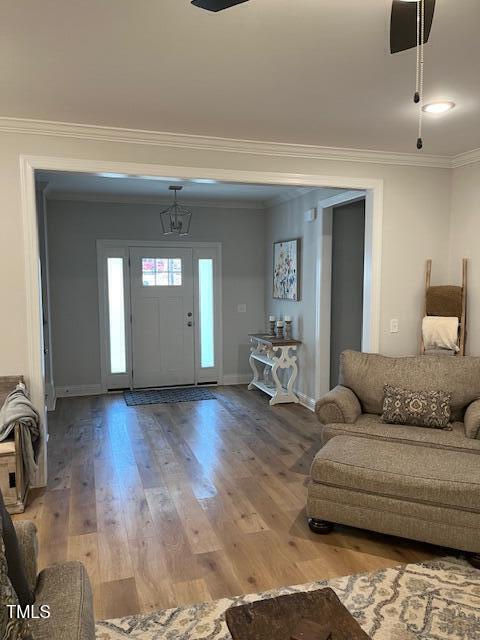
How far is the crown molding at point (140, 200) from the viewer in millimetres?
5999

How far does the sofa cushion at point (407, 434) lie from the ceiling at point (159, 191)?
2.56 m

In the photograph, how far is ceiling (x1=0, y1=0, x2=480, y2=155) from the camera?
73.8 inches

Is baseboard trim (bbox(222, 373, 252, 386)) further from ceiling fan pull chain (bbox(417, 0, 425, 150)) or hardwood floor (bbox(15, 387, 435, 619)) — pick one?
ceiling fan pull chain (bbox(417, 0, 425, 150))

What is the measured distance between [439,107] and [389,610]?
2.75 metres

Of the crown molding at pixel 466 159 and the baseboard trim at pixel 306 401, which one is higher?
the crown molding at pixel 466 159

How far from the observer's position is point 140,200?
6.33 m

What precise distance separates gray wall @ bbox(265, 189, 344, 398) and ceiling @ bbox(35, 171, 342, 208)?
141 millimetres

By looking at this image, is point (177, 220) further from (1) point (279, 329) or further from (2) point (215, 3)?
(2) point (215, 3)

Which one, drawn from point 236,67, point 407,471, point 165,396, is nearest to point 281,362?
point 165,396

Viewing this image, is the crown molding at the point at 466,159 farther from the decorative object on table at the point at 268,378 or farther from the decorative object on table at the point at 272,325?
the decorative object on table at the point at 268,378

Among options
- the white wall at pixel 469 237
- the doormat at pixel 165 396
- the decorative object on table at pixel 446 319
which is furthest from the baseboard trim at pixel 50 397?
the white wall at pixel 469 237

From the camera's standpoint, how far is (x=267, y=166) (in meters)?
3.73

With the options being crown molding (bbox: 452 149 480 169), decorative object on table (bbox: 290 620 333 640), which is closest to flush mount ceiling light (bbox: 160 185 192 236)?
crown molding (bbox: 452 149 480 169)

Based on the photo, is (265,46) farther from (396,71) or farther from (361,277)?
(361,277)
